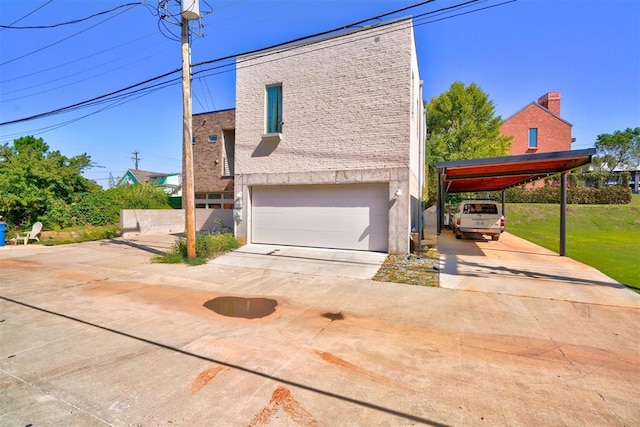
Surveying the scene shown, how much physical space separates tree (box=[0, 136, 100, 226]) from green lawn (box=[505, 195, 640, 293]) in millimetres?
22319

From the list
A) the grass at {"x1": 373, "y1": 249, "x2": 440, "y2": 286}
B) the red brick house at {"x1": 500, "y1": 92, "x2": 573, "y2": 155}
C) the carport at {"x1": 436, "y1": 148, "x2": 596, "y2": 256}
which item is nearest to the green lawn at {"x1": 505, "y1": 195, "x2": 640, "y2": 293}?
the carport at {"x1": 436, "y1": 148, "x2": 596, "y2": 256}

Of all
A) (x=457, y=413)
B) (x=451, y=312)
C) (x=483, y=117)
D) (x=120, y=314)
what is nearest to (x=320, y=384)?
(x=457, y=413)

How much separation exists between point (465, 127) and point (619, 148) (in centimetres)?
2961

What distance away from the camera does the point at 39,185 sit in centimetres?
1502

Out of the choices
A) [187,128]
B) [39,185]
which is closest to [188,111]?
[187,128]

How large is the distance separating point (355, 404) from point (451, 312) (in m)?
3.11

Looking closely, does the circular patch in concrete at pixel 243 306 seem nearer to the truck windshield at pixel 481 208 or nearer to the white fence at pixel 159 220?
the white fence at pixel 159 220

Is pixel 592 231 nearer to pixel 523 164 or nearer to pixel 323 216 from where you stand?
pixel 523 164

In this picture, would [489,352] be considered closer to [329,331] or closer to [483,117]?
[329,331]

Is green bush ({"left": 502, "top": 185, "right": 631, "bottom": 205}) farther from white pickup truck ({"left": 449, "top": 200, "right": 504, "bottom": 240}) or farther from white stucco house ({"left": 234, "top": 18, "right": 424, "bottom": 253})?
white stucco house ({"left": 234, "top": 18, "right": 424, "bottom": 253})

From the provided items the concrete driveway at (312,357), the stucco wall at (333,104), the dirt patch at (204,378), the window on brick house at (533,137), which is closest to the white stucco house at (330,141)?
the stucco wall at (333,104)

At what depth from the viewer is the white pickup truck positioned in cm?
1277

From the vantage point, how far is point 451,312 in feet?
16.9

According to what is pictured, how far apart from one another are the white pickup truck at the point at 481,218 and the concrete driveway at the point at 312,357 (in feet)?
22.8
